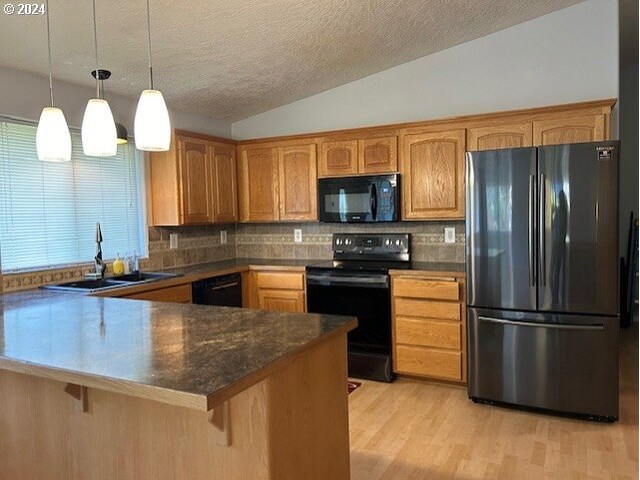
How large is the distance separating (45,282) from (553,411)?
3369mm

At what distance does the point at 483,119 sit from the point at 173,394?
3086 mm

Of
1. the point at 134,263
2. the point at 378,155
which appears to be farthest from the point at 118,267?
the point at 378,155

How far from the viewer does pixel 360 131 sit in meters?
3.99

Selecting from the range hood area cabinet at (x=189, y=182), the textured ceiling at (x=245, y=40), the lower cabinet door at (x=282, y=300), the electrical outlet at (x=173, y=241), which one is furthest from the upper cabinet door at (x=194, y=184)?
the lower cabinet door at (x=282, y=300)

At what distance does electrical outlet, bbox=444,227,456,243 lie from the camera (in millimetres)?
4008

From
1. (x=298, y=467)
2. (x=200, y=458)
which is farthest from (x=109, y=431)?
(x=298, y=467)

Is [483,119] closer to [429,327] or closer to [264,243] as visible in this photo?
[429,327]

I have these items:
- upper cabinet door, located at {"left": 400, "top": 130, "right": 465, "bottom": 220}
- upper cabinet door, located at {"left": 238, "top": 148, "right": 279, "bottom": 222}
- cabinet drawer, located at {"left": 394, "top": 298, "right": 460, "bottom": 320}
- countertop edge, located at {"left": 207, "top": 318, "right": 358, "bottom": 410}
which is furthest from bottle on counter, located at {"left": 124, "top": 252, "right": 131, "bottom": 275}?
countertop edge, located at {"left": 207, "top": 318, "right": 358, "bottom": 410}

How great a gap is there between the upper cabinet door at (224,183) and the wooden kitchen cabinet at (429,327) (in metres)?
1.67

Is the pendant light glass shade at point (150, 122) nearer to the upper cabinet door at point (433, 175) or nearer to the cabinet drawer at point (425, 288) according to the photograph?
the cabinet drawer at point (425, 288)

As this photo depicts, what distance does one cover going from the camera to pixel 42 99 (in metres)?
3.15

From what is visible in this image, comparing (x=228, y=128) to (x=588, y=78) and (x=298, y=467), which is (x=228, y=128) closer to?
(x=588, y=78)

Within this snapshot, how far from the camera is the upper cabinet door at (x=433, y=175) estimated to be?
3.66m

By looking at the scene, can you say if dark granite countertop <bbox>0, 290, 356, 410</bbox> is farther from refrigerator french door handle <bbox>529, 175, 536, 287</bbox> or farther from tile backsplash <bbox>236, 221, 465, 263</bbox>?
tile backsplash <bbox>236, 221, 465, 263</bbox>
